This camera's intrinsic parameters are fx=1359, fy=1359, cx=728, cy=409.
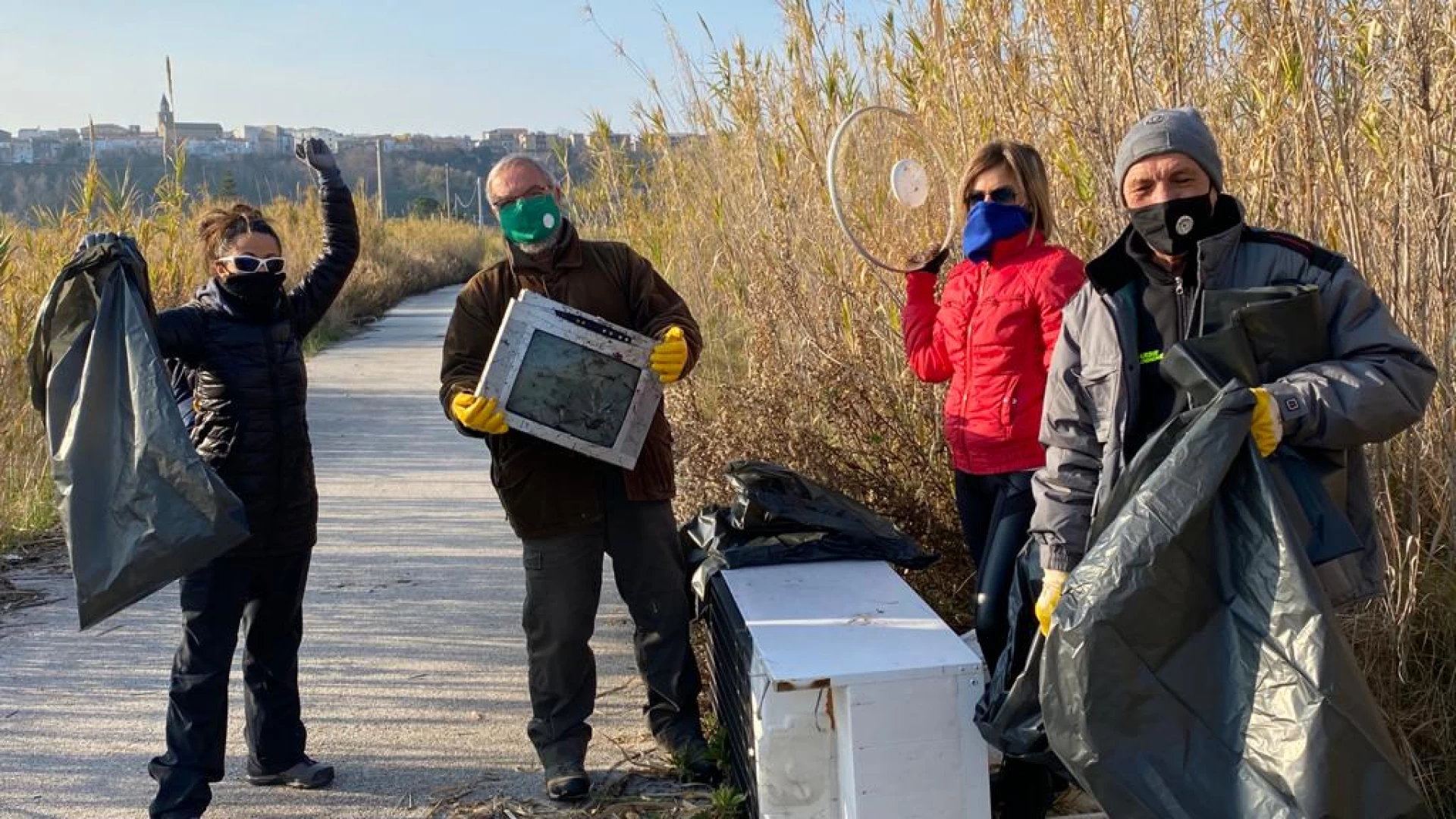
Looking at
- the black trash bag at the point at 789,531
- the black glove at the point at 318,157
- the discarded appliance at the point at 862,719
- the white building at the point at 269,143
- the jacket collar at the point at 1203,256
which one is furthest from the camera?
the white building at the point at 269,143

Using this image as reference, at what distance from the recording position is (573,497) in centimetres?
409

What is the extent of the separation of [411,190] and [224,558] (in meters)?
61.1

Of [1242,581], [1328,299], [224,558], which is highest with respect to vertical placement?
[1328,299]

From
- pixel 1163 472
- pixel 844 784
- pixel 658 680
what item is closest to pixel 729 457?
pixel 658 680

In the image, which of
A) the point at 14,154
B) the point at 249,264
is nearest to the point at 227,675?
the point at 249,264

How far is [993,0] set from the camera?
4715 millimetres

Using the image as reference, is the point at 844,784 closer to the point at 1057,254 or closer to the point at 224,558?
the point at 1057,254

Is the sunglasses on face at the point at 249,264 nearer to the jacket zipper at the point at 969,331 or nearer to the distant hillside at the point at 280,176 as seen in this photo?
the jacket zipper at the point at 969,331

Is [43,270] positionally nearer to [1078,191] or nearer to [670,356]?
[670,356]

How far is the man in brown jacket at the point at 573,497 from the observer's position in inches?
159

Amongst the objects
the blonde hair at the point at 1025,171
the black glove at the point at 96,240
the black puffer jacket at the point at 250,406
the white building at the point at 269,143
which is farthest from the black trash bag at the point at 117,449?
the white building at the point at 269,143

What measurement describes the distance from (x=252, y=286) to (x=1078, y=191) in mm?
2596

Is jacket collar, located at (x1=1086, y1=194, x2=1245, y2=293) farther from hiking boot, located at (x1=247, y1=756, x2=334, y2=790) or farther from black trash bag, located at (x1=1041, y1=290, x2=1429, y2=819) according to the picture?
hiking boot, located at (x1=247, y1=756, x2=334, y2=790)

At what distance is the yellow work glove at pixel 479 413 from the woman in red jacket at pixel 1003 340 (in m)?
1.31
